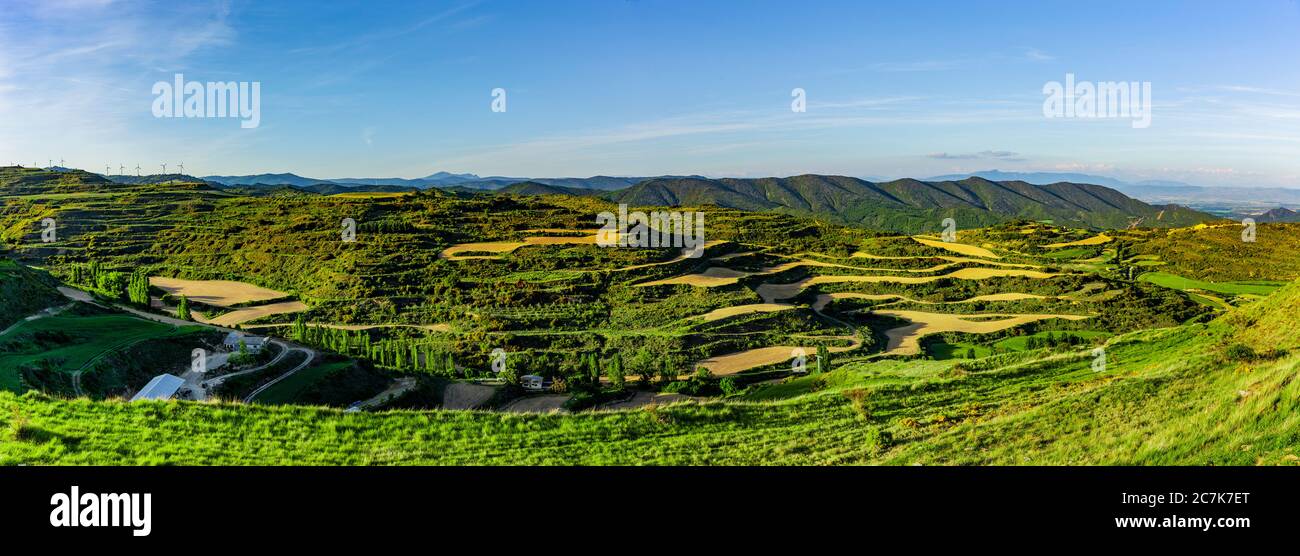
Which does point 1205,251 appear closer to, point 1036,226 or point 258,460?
point 1036,226

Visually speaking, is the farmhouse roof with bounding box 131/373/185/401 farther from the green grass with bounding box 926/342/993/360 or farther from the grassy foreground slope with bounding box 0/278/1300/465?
the green grass with bounding box 926/342/993/360

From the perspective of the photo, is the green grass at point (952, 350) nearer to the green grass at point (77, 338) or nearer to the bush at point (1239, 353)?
the bush at point (1239, 353)

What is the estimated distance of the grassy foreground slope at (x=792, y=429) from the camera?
10148 mm

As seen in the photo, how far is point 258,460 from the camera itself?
11.3 m

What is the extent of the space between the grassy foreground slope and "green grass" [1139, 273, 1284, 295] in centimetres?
10620

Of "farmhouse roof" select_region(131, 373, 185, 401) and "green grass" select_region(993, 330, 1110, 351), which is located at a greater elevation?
"farmhouse roof" select_region(131, 373, 185, 401)

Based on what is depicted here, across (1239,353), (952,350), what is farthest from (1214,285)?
(1239,353)

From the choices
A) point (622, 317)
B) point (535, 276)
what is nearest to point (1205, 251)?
point (622, 317)

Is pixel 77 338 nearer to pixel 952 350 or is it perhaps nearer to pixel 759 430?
pixel 759 430

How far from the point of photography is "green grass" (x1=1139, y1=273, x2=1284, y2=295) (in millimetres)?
90438

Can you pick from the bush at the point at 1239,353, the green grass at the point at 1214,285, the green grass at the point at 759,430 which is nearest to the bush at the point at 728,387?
the green grass at the point at 759,430

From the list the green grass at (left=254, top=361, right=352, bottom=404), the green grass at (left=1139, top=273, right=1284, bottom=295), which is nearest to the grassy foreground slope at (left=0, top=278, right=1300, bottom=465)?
the green grass at (left=254, top=361, right=352, bottom=404)

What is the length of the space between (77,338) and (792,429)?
149ft

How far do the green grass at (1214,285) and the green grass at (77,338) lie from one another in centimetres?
13158
